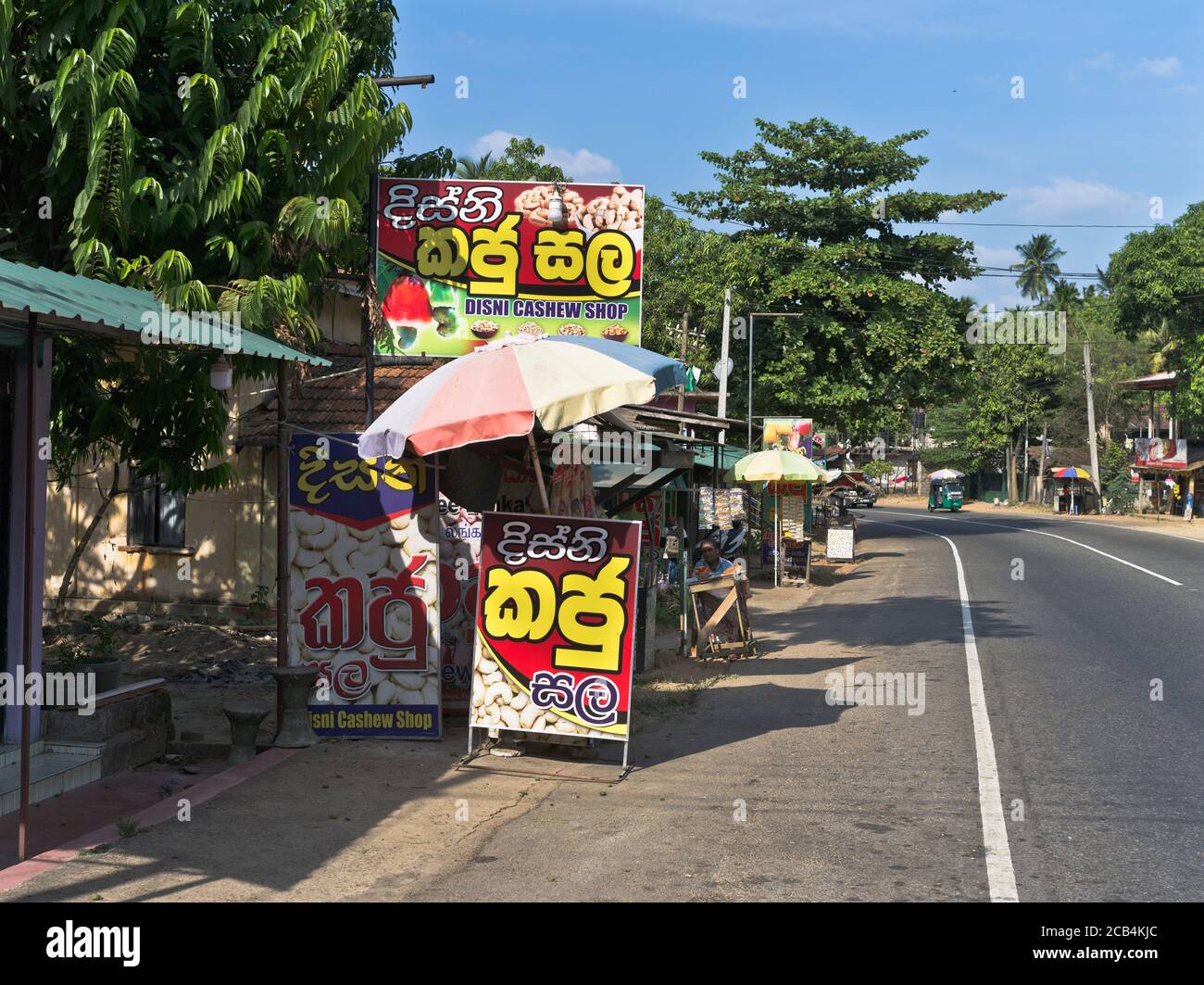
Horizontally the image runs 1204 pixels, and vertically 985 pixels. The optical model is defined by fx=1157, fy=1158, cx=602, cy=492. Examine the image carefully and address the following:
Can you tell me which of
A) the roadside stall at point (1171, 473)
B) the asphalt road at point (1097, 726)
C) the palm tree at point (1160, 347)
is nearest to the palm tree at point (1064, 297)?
the palm tree at point (1160, 347)

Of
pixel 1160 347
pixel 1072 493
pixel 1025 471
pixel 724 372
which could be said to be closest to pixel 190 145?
pixel 724 372

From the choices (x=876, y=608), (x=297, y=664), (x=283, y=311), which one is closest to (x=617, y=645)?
(x=297, y=664)

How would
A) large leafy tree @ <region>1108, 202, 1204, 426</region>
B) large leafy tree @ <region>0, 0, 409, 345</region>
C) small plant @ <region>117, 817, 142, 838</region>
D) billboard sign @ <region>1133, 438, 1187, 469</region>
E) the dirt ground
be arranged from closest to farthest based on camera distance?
small plant @ <region>117, 817, 142, 838</region>, large leafy tree @ <region>0, 0, 409, 345</region>, the dirt ground, large leafy tree @ <region>1108, 202, 1204, 426</region>, billboard sign @ <region>1133, 438, 1187, 469</region>

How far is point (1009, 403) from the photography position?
244ft

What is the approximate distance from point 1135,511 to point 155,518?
56.3 meters

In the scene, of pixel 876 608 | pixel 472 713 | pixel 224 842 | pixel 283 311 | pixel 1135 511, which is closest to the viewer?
pixel 224 842

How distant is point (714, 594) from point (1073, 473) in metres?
59.5

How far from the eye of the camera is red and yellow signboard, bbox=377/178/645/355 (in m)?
11.4

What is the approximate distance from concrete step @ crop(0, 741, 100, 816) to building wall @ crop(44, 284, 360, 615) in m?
7.90

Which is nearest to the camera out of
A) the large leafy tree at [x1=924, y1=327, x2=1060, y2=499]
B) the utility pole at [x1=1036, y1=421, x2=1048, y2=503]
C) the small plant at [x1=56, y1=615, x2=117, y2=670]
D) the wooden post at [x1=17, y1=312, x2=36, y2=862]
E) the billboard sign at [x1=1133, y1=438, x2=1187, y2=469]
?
the wooden post at [x1=17, y1=312, x2=36, y2=862]

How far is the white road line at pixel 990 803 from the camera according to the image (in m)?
5.71

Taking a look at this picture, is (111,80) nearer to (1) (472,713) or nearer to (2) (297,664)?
(2) (297,664)

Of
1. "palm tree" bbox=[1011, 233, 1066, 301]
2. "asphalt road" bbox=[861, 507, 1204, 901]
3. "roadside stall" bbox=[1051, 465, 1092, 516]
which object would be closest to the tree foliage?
"asphalt road" bbox=[861, 507, 1204, 901]

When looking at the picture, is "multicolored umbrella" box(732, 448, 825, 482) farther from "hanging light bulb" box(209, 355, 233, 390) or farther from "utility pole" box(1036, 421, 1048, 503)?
"utility pole" box(1036, 421, 1048, 503)
